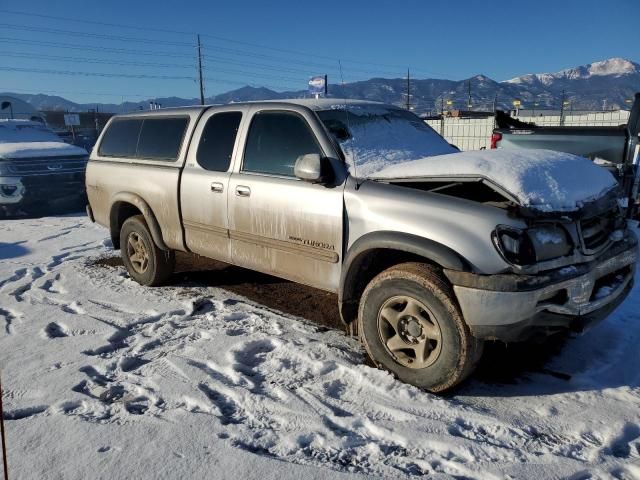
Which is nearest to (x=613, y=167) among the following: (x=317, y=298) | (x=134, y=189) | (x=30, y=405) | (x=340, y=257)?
(x=317, y=298)

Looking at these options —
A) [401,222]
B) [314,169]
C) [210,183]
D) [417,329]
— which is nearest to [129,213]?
[210,183]

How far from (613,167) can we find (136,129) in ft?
19.6

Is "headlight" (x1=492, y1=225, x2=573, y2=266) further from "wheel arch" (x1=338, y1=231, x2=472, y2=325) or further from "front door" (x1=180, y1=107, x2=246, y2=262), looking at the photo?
"front door" (x1=180, y1=107, x2=246, y2=262)

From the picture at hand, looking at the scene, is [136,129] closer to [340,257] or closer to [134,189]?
[134,189]

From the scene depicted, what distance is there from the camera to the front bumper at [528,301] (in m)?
2.78

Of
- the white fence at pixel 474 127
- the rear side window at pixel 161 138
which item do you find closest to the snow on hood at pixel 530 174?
the rear side window at pixel 161 138

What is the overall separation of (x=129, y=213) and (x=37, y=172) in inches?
205

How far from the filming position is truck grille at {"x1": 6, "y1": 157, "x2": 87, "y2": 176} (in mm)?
9398

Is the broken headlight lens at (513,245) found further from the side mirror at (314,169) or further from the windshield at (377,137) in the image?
the side mirror at (314,169)

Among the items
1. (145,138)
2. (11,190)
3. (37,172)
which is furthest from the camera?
(37,172)

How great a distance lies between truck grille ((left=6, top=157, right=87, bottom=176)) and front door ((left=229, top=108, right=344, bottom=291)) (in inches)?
280

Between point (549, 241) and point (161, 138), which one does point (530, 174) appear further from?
point (161, 138)

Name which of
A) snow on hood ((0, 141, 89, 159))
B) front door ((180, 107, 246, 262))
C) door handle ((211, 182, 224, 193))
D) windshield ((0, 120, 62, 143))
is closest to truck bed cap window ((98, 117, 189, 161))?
front door ((180, 107, 246, 262))

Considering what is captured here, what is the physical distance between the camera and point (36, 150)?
9.80m
